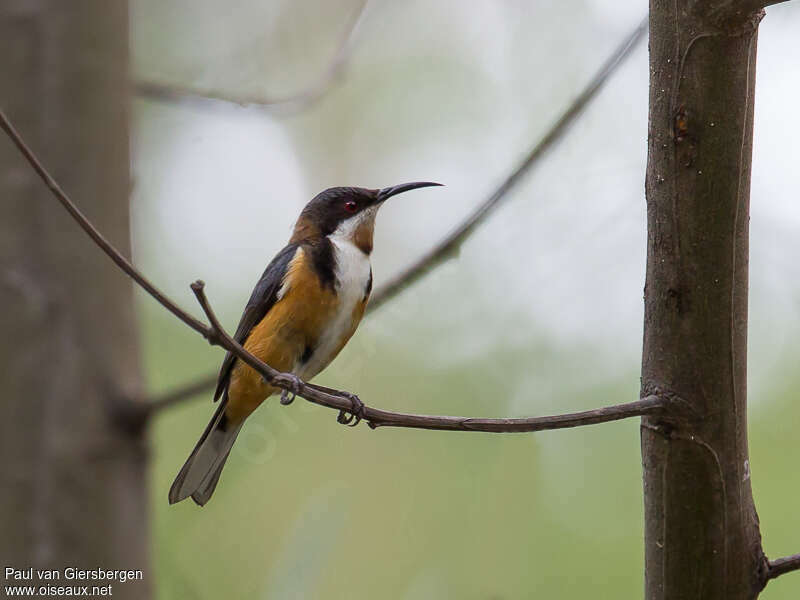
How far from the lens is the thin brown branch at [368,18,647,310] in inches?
117

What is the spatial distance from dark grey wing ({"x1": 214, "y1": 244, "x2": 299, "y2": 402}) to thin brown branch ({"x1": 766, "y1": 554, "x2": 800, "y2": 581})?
2.29 meters

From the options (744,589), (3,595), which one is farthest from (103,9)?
(744,589)

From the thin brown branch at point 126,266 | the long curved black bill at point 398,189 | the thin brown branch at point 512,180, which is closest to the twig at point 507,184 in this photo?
the thin brown branch at point 512,180

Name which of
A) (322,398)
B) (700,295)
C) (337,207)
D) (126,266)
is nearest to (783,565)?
(700,295)

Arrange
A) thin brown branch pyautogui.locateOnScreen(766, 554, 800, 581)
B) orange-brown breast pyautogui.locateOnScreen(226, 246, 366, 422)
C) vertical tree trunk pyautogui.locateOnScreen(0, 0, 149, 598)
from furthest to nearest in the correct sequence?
orange-brown breast pyautogui.locateOnScreen(226, 246, 366, 422)
vertical tree trunk pyautogui.locateOnScreen(0, 0, 149, 598)
thin brown branch pyautogui.locateOnScreen(766, 554, 800, 581)

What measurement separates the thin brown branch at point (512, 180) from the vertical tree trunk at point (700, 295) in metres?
0.89

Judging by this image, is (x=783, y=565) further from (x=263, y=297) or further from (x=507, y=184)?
(x=263, y=297)

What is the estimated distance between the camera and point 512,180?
2994 millimetres

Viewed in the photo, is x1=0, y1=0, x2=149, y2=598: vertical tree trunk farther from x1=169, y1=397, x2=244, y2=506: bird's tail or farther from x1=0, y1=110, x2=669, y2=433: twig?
x1=169, y1=397, x2=244, y2=506: bird's tail

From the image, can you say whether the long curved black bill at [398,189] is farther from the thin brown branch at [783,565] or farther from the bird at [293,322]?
the thin brown branch at [783,565]

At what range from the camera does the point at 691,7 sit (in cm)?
204

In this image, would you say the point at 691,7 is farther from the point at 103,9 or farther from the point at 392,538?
the point at 392,538

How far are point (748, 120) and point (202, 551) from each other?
121 inches

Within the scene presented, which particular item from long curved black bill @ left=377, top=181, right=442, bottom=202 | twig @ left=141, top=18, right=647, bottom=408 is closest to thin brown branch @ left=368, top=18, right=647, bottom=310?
twig @ left=141, top=18, right=647, bottom=408
